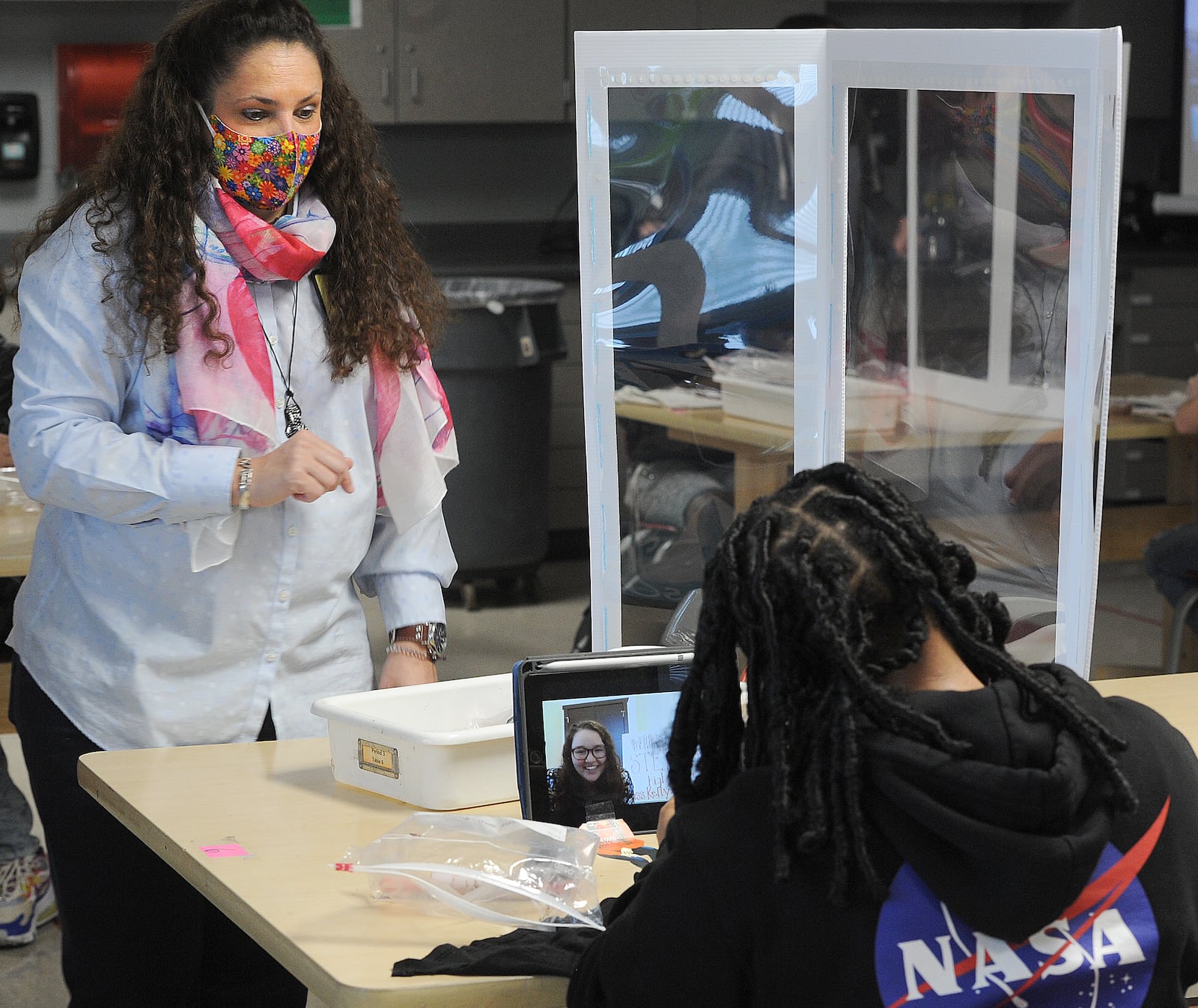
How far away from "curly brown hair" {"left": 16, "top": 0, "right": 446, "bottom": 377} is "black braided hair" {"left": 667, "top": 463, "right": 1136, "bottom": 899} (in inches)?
30.9

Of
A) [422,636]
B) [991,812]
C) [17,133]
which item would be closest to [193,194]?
[422,636]

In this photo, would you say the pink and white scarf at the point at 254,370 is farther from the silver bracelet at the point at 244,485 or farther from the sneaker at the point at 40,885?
the sneaker at the point at 40,885

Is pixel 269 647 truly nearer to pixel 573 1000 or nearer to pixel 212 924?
pixel 212 924

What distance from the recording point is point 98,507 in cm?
155

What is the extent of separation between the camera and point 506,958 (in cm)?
116

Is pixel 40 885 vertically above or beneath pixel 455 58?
beneath

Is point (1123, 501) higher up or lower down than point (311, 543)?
lower down

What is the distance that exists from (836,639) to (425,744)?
627 millimetres

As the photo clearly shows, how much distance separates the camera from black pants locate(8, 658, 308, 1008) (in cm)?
165

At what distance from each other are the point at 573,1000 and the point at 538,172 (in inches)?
212

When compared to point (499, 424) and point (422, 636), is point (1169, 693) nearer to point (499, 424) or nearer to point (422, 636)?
A: point (422, 636)

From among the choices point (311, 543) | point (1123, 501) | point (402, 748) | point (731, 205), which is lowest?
point (1123, 501)

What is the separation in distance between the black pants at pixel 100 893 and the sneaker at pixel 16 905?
1058 mm

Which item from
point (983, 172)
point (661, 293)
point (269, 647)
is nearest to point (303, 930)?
point (269, 647)
